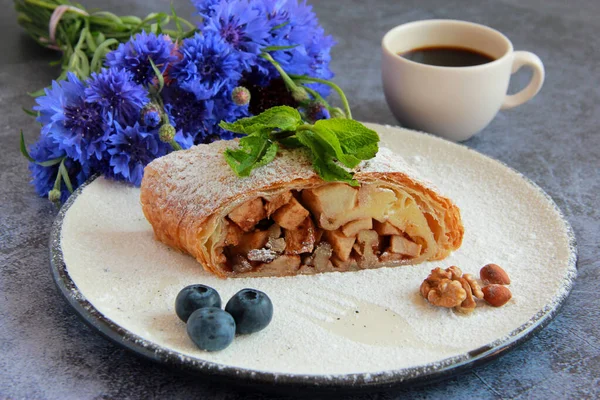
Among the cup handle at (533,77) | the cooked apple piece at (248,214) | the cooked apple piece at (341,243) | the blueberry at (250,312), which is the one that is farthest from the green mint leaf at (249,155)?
the cup handle at (533,77)

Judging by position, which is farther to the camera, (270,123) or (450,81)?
(450,81)

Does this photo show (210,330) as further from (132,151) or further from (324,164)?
(132,151)

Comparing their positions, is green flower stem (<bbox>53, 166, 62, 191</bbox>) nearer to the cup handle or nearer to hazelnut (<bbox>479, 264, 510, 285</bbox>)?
hazelnut (<bbox>479, 264, 510, 285</bbox>)

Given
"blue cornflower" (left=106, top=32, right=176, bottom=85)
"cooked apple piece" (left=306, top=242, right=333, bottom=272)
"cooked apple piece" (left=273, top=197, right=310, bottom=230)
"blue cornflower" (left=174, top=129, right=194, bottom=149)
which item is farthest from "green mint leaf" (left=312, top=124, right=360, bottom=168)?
"blue cornflower" (left=106, top=32, right=176, bottom=85)

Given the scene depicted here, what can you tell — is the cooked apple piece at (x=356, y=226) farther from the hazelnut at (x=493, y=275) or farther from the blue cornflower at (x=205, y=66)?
the blue cornflower at (x=205, y=66)

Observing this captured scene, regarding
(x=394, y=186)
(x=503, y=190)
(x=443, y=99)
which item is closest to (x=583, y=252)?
(x=503, y=190)

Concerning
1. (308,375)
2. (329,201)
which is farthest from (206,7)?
(308,375)

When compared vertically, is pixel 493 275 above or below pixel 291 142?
below
